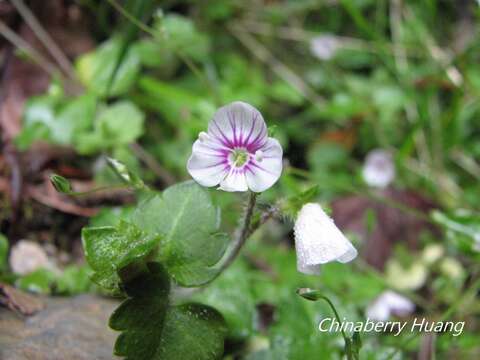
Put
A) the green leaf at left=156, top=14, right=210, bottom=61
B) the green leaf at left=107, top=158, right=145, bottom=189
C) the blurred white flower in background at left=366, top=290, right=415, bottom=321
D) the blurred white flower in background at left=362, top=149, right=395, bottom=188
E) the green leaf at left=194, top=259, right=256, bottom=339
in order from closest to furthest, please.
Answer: the green leaf at left=107, top=158, right=145, bottom=189, the green leaf at left=194, top=259, right=256, bottom=339, the blurred white flower in background at left=366, top=290, right=415, bottom=321, the green leaf at left=156, top=14, right=210, bottom=61, the blurred white flower in background at left=362, top=149, right=395, bottom=188

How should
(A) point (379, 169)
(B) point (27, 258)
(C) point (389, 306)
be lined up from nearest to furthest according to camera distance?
(B) point (27, 258), (C) point (389, 306), (A) point (379, 169)

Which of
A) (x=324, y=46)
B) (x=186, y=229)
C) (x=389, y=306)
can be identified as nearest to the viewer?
(x=186, y=229)

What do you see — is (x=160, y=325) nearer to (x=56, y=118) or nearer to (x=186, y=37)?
(x=56, y=118)

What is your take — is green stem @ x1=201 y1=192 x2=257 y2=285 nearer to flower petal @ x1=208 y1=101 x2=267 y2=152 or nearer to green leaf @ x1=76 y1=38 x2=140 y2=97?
flower petal @ x1=208 y1=101 x2=267 y2=152

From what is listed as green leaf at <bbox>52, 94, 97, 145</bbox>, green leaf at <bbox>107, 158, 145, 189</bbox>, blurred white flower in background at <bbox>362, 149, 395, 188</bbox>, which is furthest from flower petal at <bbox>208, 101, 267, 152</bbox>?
blurred white flower in background at <bbox>362, 149, 395, 188</bbox>

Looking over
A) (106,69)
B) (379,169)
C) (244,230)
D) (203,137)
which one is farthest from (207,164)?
(379,169)
